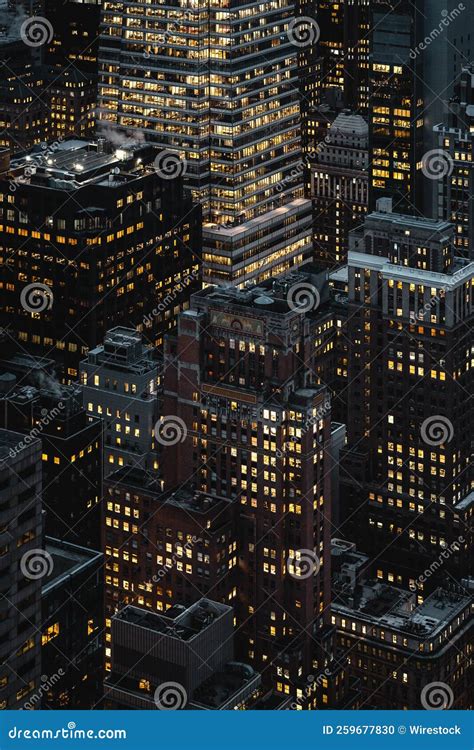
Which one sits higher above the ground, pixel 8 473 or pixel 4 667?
pixel 8 473
